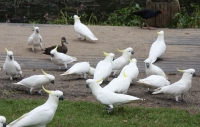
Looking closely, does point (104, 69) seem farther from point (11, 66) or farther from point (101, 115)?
point (11, 66)

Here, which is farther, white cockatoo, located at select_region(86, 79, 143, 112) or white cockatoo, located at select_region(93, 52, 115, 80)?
white cockatoo, located at select_region(93, 52, 115, 80)

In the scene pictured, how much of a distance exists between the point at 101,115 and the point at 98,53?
3.76m

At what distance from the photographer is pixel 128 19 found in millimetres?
13836

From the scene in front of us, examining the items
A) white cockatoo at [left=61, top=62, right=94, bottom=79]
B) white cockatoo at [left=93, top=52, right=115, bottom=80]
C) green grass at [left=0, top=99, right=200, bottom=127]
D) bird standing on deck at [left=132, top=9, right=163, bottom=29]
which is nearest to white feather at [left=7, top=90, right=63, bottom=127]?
green grass at [left=0, top=99, right=200, bottom=127]

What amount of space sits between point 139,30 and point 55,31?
7.15 ft

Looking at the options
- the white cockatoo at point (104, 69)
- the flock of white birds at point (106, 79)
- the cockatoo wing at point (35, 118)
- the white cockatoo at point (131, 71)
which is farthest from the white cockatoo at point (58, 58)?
the cockatoo wing at point (35, 118)

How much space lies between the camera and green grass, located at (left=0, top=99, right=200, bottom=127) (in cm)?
585

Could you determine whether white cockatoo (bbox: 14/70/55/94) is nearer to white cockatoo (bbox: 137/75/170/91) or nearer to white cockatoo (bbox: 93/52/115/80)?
white cockatoo (bbox: 93/52/115/80)

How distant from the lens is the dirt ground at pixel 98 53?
23.5 ft

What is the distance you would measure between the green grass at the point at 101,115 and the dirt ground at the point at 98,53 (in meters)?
0.36

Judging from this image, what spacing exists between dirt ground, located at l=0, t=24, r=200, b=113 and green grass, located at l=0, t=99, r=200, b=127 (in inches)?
14.2

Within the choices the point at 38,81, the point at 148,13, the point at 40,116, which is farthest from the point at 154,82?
the point at 148,13

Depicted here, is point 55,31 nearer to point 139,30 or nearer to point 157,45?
point 139,30

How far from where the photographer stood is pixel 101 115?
6184mm
